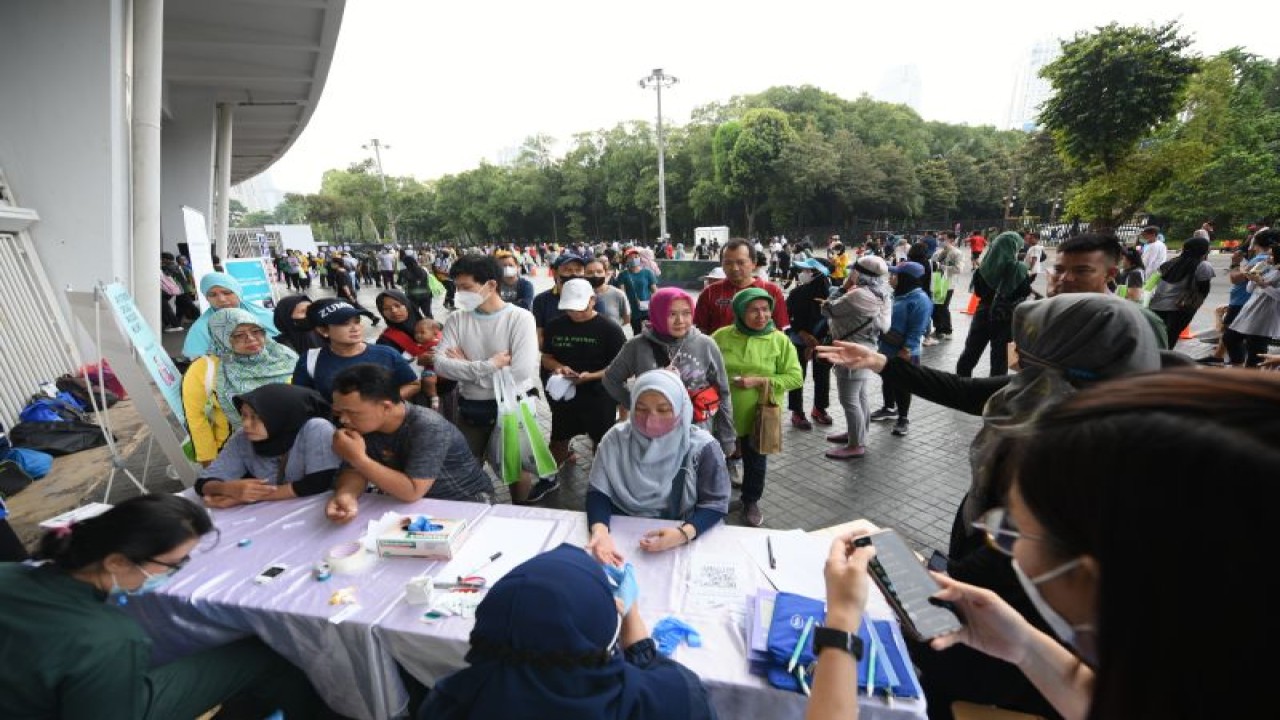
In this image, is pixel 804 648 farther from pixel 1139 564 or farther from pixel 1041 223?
pixel 1041 223

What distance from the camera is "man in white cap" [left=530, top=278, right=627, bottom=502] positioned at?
4004 millimetres

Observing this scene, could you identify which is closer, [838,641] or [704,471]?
[838,641]

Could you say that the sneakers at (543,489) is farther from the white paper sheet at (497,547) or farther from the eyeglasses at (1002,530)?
the eyeglasses at (1002,530)

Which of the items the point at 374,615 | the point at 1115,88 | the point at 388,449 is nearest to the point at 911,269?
Result: the point at 388,449

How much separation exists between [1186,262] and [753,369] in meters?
6.65

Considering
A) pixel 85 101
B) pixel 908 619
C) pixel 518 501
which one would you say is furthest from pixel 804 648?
pixel 85 101

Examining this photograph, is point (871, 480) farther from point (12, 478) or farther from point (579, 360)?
point (12, 478)

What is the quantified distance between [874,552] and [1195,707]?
982 millimetres

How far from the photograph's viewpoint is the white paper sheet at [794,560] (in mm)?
1971

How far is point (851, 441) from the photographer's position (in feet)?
16.0

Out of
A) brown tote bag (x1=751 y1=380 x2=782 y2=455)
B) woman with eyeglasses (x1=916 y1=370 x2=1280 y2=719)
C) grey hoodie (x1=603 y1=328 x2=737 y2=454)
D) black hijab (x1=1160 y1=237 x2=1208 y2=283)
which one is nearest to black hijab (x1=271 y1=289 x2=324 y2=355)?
grey hoodie (x1=603 y1=328 x2=737 y2=454)

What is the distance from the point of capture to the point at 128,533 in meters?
1.75

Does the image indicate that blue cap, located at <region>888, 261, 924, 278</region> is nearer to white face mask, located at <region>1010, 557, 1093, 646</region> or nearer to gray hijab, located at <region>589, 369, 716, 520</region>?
gray hijab, located at <region>589, 369, 716, 520</region>

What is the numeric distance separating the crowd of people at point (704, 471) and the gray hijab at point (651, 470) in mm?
12
